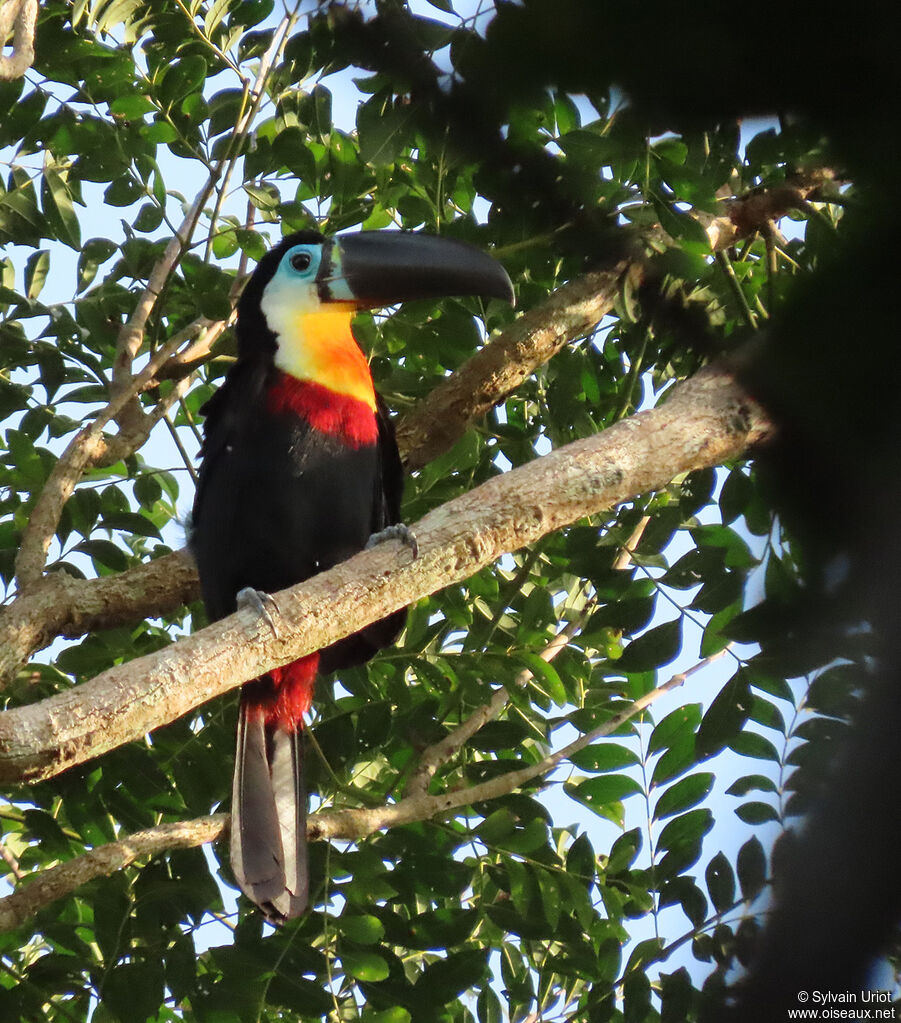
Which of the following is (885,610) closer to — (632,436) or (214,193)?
(632,436)

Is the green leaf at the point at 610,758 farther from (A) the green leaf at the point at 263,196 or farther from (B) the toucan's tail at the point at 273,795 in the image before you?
(A) the green leaf at the point at 263,196

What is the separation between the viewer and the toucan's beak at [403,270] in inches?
119

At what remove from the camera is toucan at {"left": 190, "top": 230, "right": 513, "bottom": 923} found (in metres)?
3.26

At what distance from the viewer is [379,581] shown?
2281mm

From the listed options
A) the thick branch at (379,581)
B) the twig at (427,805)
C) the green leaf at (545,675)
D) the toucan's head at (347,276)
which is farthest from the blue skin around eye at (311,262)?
the twig at (427,805)

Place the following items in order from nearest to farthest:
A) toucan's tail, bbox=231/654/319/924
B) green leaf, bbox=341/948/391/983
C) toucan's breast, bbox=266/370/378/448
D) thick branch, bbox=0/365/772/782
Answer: thick branch, bbox=0/365/772/782 → green leaf, bbox=341/948/391/983 → toucan's tail, bbox=231/654/319/924 → toucan's breast, bbox=266/370/378/448

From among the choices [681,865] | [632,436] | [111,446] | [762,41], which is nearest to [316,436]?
[111,446]

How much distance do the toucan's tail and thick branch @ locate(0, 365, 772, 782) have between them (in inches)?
28.8

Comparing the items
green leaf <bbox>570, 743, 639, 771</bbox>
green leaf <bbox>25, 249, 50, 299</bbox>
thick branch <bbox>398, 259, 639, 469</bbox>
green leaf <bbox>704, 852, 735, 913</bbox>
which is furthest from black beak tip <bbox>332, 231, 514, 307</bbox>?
green leaf <bbox>704, 852, 735, 913</bbox>

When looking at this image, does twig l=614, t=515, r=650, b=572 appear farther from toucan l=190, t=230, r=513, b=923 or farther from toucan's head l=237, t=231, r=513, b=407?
toucan's head l=237, t=231, r=513, b=407

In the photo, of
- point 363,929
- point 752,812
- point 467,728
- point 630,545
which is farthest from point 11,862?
point 752,812

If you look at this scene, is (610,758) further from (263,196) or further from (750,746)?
(263,196)

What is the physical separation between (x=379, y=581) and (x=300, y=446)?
50.7 inches

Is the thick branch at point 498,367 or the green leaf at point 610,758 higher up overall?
the thick branch at point 498,367
